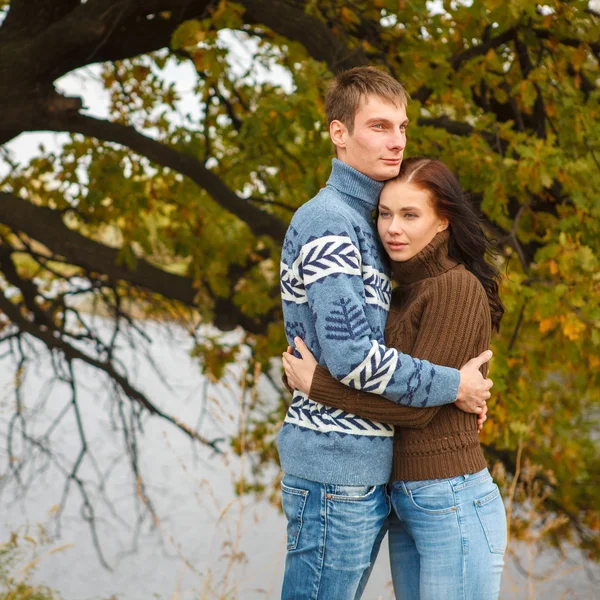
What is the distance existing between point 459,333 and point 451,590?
→ 21.4 inches

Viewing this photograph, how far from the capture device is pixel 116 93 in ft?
19.7

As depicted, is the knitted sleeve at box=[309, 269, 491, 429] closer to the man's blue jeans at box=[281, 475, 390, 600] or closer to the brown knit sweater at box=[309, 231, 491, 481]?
the brown knit sweater at box=[309, 231, 491, 481]

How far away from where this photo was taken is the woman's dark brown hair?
72.3 inches

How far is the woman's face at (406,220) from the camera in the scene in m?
1.82

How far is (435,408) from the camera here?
1.74 metres

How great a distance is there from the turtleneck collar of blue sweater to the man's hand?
17.4 inches

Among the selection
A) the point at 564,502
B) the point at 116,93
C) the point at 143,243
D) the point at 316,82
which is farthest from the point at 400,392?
the point at 564,502

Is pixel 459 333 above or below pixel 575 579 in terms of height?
below

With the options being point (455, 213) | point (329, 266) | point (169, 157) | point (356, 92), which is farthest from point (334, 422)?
point (169, 157)

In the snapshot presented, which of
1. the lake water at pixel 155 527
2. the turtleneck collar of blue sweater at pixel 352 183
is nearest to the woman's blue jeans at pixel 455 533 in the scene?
the turtleneck collar of blue sweater at pixel 352 183

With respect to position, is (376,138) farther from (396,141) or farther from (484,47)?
(484,47)

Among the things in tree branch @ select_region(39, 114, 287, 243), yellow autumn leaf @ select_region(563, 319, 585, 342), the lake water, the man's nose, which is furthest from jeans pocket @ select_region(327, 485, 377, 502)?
the lake water

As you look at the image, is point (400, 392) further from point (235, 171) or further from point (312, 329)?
point (235, 171)

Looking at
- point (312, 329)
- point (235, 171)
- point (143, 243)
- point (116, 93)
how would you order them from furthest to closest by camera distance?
point (116, 93) → point (143, 243) → point (235, 171) → point (312, 329)
